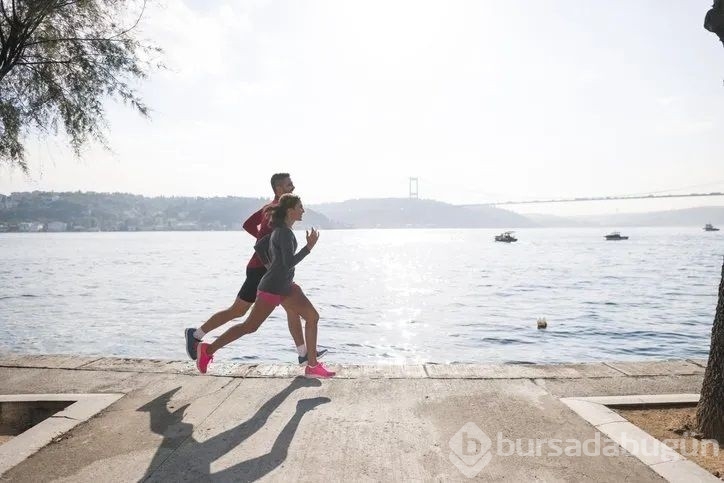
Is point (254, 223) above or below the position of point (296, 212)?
below

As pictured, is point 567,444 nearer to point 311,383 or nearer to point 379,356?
point 311,383

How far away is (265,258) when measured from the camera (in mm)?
4375

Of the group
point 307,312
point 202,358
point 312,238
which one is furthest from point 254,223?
point 202,358

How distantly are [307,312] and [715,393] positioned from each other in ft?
10.7

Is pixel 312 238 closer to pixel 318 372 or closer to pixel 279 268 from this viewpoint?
pixel 279 268

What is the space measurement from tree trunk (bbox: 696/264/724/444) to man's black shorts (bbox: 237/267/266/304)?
12.2 feet

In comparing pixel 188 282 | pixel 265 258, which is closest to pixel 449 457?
pixel 265 258

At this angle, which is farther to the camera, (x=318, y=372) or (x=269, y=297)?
(x=318, y=372)

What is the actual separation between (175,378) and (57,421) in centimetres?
116

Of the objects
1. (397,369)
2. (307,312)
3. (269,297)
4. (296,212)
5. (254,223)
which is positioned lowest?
(397,369)

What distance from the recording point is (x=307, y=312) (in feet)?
14.6

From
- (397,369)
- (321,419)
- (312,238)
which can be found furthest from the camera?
(397,369)

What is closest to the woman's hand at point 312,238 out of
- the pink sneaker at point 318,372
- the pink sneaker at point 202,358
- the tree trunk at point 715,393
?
the pink sneaker at point 318,372

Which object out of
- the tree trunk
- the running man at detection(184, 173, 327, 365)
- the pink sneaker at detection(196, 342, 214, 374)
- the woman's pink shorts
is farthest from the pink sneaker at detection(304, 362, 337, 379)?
the tree trunk
